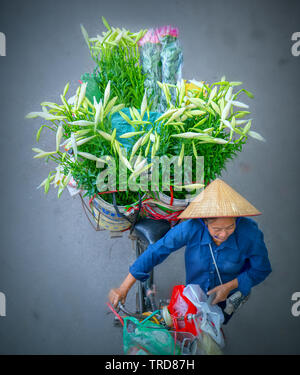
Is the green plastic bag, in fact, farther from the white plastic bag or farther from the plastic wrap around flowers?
the plastic wrap around flowers

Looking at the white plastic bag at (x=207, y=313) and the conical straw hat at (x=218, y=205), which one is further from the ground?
the conical straw hat at (x=218, y=205)

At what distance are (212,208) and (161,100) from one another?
443 millimetres

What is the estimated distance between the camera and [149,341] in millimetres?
762

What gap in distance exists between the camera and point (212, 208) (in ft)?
2.56

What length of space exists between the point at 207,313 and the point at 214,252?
0.58 feet

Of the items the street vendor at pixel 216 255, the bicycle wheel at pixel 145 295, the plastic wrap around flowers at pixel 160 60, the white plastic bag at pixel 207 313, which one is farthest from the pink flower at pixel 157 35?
the white plastic bag at pixel 207 313

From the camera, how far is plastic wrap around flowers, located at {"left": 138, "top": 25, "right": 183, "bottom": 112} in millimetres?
1001

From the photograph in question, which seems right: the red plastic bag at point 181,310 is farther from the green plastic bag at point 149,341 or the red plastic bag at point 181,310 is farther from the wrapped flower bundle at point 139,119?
the wrapped flower bundle at point 139,119

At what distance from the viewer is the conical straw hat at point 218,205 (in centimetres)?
77

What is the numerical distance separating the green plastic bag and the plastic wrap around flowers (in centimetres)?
69

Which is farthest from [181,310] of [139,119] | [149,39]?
[149,39]

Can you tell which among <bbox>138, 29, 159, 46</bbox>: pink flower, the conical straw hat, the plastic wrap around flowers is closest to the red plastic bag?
the conical straw hat

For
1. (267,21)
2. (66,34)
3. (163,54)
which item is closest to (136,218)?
(163,54)

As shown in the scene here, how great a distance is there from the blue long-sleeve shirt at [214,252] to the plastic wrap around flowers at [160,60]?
0.44 m
